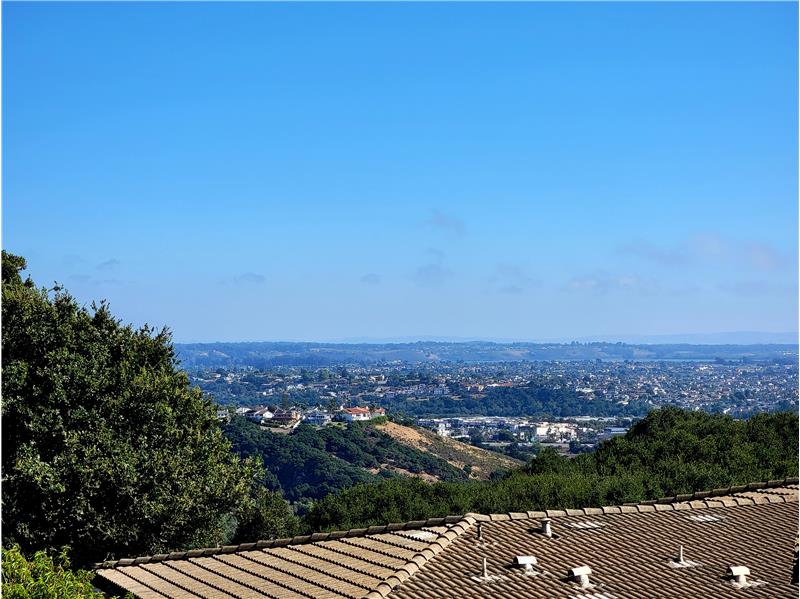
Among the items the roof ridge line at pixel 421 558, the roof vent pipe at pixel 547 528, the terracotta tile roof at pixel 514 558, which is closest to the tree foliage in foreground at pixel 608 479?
the terracotta tile roof at pixel 514 558

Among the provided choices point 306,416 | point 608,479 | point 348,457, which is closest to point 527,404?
point 306,416

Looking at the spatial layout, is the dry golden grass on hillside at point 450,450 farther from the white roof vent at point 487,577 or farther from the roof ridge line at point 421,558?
the white roof vent at point 487,577

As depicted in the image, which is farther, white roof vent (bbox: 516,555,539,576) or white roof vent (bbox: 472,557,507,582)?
white roof vent (bbox: 516,555,539,576)

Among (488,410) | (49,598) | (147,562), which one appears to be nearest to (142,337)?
(147,562)

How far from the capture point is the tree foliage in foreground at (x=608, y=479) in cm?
2631

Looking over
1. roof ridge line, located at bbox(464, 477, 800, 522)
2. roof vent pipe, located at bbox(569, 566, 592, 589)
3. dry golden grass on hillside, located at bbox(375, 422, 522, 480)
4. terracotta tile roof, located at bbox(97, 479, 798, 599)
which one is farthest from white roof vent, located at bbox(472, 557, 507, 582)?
dry golden grass on hillside, located at bbox(375, 422, 522, 480)

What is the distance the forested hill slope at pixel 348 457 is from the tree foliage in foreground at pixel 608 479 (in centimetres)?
3020

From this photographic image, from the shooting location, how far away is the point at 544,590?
1062cm

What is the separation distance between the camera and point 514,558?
11.8 meters

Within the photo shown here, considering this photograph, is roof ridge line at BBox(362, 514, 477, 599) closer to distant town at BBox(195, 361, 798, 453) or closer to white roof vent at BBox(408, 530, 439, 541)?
white roof vent at BBox(408, 530, 439, 541)

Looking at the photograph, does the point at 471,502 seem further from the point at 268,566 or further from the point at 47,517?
the point at 268,566

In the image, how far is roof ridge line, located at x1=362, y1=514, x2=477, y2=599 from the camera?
11.0 m

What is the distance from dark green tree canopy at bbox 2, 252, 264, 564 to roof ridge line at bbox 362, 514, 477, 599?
8.88 m

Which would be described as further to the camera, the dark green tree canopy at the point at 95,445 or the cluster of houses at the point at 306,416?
the cluster of houses at the point at 306,416
